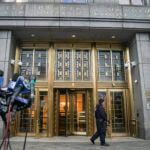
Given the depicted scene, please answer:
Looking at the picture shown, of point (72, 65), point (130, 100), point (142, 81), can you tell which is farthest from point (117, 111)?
point (72, 65)

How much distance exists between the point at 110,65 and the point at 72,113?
344 cm

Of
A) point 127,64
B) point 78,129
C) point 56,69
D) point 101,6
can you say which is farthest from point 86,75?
point 101,6

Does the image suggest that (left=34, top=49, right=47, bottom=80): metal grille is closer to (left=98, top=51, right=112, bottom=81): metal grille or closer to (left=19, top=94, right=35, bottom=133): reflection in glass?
(left=19, top=94, right=35, bottom=133): reflection in glass

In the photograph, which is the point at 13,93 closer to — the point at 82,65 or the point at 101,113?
the point at 101,113

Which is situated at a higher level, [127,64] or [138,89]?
[127,64]

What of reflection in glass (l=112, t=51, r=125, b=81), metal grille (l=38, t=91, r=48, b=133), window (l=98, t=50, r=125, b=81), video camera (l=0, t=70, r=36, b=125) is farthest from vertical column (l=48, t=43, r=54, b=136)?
video camera (l=0, t=70, r=36, b=125)

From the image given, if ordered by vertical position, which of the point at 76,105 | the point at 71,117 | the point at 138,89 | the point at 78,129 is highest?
the point at 138,89

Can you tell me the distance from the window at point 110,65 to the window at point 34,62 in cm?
314

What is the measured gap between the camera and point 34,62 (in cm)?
1015

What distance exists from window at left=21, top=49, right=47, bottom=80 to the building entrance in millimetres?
1541

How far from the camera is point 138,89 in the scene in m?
9.08

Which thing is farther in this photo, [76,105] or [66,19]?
[76,105]

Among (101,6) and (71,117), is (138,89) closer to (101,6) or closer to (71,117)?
(71,117)

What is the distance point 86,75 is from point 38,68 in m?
2.70
